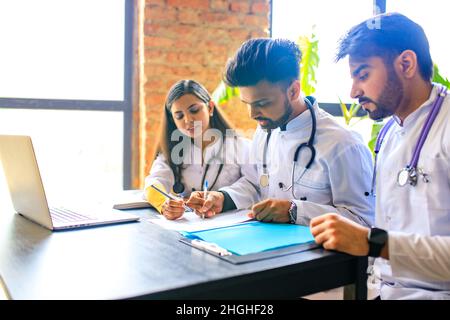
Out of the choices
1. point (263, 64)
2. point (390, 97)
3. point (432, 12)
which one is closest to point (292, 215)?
point (390, 97)

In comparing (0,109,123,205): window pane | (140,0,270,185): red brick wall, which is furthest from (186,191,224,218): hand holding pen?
(0,109,123,205): window pane

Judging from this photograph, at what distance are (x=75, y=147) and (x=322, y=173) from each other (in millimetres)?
2087

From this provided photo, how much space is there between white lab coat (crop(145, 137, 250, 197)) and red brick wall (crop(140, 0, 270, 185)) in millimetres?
959

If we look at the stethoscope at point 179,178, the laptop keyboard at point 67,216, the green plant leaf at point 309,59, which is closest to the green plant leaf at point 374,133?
the green plant leaf at point 309,59

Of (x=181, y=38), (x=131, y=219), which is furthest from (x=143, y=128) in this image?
(x=131, y=219)

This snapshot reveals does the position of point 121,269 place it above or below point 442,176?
below

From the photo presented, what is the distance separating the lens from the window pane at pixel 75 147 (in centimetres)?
298

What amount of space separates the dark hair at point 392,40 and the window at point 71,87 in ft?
6.96

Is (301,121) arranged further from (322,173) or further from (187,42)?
(187,42)

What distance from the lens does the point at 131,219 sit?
139 cm

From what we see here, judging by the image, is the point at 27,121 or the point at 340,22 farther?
the point at 340,22

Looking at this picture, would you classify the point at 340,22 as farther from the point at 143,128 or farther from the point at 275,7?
the point at 143,128

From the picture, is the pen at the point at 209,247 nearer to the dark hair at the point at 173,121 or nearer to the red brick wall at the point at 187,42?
the dark hair at the point at 173,121
